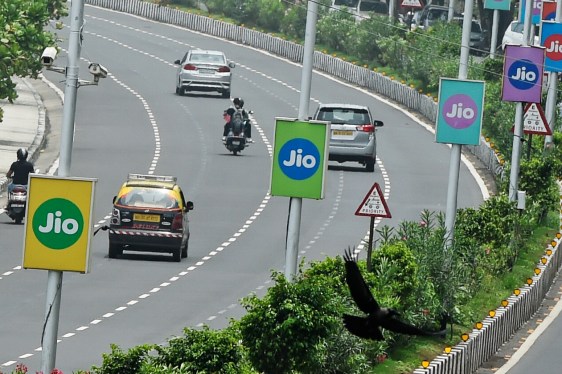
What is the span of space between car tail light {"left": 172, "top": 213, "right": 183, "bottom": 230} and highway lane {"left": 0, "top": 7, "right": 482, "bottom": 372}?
31.5 inches

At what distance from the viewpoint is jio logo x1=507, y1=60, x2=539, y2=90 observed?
3838 cm

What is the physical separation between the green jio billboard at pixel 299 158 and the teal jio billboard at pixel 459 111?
23.7 ft

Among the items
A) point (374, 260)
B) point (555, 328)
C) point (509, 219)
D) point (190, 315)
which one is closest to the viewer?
point (374, 260)

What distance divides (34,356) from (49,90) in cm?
4247

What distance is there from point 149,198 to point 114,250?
1.33 metres

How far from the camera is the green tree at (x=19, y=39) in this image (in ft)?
164

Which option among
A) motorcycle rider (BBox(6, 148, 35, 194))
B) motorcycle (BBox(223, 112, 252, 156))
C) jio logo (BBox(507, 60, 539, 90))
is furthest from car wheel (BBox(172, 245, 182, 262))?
motorcycle (BBox(223, 112, 252, 156))

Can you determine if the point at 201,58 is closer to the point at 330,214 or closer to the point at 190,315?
the point at 330,214

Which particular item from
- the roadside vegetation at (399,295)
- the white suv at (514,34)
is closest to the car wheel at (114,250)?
the roadside vegetation at (399,295)

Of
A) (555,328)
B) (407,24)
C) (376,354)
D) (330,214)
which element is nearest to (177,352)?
(376,354)

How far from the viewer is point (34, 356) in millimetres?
26672

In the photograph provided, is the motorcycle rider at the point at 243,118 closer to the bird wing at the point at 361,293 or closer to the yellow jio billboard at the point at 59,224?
the yellow jio billboard at the point at 59,224

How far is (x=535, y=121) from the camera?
41.0m

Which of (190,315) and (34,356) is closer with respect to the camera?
(34,356)
